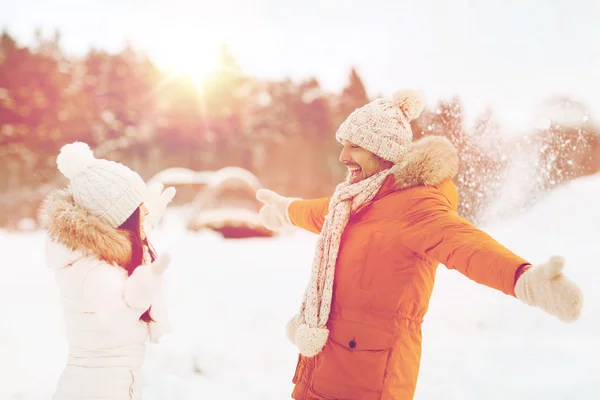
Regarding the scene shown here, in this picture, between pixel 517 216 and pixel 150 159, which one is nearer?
pixel 517 216

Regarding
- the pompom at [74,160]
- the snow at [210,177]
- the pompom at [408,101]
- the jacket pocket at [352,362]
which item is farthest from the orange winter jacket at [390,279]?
the snow at [210,177]

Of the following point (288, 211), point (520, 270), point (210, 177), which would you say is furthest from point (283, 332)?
point (210, 177)

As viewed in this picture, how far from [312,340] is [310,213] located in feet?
2.07

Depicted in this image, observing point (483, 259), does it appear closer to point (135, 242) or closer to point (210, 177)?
point (135, 242)

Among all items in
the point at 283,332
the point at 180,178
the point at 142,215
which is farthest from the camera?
the point at 180,178

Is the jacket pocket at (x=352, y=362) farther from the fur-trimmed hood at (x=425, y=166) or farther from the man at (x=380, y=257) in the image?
the fur-trimmed hood at (x=425, y=166)

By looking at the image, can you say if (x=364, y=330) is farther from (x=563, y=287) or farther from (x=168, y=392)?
(x=168, y=392)

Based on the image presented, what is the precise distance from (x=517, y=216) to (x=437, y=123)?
1188 mm

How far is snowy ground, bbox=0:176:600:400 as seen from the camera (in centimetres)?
271

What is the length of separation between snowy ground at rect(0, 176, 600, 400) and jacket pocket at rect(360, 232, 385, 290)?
138 centimetres

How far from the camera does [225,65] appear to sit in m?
17.1

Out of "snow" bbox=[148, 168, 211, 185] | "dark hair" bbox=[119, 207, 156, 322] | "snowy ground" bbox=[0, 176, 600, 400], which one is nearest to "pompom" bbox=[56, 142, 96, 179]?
"dark hair" bbox=[119, 207, 156, 322]

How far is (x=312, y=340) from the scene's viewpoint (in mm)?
1606

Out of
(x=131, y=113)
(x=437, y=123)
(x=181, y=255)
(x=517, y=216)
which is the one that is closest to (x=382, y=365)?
(x=437, y=123)
